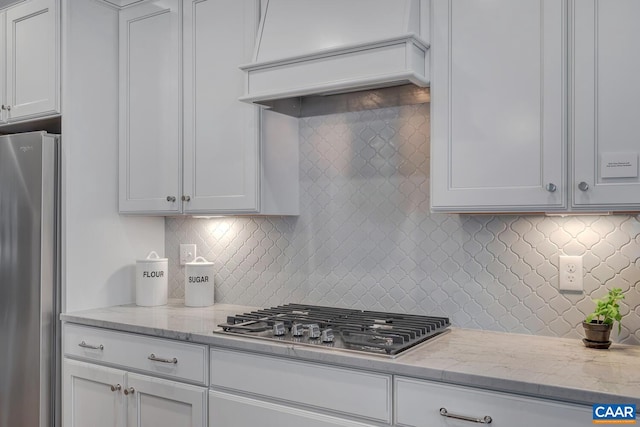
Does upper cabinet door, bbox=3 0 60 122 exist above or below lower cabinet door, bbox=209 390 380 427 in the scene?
above

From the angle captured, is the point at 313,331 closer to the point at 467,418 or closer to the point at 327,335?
the point at 327,335

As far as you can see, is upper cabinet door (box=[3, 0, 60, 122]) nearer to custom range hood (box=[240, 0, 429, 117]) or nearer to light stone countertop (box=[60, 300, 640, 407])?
custom range hood (box=[240, 0, 429, 117])

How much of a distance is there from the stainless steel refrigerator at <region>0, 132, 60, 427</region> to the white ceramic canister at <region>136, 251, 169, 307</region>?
375 millimetres

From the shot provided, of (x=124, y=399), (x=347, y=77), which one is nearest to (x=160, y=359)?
(x=124, y=399)

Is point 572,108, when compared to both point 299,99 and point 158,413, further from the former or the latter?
point 158,413

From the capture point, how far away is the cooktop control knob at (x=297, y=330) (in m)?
2.01

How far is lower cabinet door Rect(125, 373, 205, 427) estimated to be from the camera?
7.10ft

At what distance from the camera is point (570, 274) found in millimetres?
2021

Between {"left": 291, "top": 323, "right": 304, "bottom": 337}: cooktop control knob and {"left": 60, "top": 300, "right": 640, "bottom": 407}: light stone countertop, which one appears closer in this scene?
{"left": 60, "top": 300, "right": 640, "bottom": 407}: light stone countertop

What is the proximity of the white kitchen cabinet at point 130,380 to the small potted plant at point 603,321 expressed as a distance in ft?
4.51

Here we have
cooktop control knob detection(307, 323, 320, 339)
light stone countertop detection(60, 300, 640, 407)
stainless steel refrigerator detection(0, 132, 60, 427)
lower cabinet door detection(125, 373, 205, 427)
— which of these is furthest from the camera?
stainless steel refrigerator detection(0, 132, 60, 427)

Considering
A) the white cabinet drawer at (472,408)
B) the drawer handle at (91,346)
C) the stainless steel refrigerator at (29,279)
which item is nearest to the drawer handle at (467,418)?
the white cabinet drawer at (472,408)

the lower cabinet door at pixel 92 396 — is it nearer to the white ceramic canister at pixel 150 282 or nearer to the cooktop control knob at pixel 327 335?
the white ceramic canister at pixel 150 282

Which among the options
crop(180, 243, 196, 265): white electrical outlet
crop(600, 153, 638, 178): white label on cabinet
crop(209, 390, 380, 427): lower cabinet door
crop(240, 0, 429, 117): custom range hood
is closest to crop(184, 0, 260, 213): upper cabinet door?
crop(240, 0, 429, 117): custom range hood
